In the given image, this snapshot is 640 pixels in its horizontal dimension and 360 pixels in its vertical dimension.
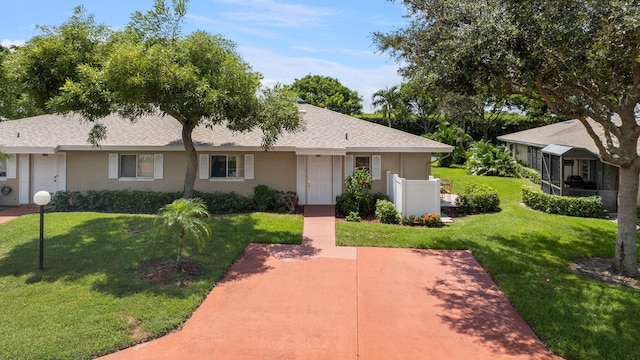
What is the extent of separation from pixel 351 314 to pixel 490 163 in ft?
75.2

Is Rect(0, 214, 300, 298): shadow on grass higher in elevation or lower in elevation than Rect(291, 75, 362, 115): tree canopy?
lower

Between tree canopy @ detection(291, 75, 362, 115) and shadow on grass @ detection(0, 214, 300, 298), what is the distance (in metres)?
38.8

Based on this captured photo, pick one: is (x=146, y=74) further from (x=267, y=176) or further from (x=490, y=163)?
(x=490, y=163)

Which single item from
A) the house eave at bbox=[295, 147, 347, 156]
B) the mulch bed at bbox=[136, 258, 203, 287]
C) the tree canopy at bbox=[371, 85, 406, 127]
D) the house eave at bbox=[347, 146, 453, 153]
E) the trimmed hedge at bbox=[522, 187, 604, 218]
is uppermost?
the tree canopy at bbox=[371, 85, 406, 127]

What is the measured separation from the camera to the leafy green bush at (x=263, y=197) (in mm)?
16547

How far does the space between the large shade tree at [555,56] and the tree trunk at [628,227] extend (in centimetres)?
2

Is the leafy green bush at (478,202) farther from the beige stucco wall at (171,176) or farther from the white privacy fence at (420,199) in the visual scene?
the beige stucco wall at (171,176)

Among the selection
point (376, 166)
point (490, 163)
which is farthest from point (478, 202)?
point (490, 163)

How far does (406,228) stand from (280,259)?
510 cm

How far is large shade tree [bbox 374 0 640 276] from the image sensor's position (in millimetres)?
8969

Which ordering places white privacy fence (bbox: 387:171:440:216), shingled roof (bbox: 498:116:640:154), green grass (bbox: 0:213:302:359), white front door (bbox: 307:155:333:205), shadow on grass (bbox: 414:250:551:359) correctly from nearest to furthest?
green grass (bbox: 0:213:302:359) → shadow on grass (bbox: 414:250:551:359) → white privacy fence (bbox: 387:171:440:216) → white front door (bbox: 307:155:333:205) → shingled roof (bbox: 498:116:640:154)

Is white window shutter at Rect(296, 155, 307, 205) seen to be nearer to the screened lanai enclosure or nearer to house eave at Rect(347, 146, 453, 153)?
house eave at Rect(347, 146, 453, 153)

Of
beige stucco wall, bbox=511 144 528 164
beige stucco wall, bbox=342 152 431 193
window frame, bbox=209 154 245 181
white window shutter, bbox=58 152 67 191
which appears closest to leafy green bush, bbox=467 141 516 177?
beige stucco wall, bbox=511 144 528 164

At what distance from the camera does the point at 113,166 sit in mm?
17547
